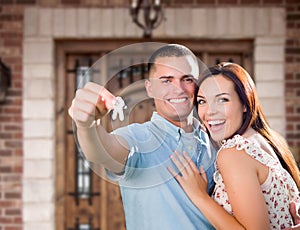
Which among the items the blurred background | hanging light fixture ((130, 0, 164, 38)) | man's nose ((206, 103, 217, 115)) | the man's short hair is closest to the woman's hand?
man's nose ((206, 103, 217, 115))

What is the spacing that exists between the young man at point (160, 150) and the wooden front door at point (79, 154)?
2453mm

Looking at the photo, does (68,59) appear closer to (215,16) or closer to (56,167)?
(56,167)

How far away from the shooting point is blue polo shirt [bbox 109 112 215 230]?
135cm

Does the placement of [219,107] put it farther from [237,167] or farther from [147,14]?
[147,14]

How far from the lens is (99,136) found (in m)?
1.25

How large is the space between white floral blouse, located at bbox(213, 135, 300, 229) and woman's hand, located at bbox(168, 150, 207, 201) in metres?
0.06

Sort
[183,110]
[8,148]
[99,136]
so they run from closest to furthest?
[99,136]
[183,110]
[8,148]

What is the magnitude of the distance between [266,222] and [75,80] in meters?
2.77

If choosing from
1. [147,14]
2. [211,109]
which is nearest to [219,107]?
[211,109]

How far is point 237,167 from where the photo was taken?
1365 millimetres

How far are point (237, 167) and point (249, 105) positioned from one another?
185 millimetres

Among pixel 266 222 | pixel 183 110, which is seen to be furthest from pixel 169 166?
pixel 266 222

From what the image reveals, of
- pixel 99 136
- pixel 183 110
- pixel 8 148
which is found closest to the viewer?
pixel 99 136

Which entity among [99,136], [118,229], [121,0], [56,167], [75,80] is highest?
[121,0]
